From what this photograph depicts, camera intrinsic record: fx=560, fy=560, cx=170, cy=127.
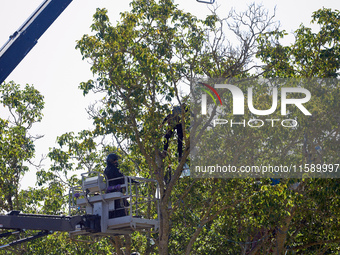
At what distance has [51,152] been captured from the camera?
24.1 meters

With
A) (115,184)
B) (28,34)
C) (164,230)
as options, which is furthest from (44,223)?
(164,230)

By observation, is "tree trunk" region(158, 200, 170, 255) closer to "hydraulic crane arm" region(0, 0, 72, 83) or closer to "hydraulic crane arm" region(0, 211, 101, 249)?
"hydraulic crane arm" region(0, 211, 101, 249)

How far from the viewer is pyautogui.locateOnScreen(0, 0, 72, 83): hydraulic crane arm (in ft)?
47.8

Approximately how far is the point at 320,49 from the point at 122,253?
36.2ft

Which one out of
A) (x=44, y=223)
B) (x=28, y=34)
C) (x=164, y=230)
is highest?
(x=28, y=34)

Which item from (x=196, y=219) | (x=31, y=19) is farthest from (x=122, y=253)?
(x=31, y=19)

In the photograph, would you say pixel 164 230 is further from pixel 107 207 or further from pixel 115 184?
pixel 107 207

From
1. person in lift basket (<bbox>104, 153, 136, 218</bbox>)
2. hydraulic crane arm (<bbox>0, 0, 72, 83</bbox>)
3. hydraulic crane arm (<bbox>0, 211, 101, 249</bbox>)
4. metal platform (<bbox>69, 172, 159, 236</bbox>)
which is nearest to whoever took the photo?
hydraulic crane arm (<bbox>0, 211, 101, 249</bbox>)

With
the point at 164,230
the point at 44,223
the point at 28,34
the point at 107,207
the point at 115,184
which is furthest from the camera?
the point at 164,230

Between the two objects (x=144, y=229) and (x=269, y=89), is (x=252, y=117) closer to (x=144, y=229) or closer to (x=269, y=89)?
(x=269, y=89)

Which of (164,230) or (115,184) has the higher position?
(115,184)

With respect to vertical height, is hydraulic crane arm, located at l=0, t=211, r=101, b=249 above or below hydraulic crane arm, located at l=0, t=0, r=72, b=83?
below

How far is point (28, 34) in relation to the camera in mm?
15148

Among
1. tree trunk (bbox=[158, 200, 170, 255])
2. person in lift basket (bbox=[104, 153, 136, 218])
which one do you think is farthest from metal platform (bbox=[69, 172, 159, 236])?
tree trunk (bbox=[158, 200, 170, 255])
